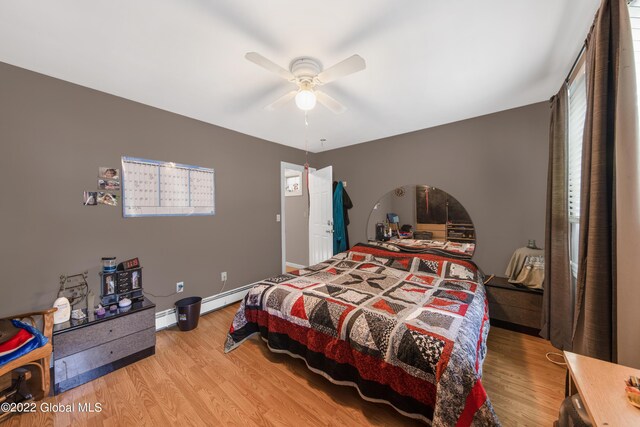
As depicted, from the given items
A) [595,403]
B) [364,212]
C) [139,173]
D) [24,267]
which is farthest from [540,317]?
[24,267]

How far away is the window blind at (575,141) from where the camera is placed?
181 centimetres

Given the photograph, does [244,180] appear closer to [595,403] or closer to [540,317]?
[595,403]

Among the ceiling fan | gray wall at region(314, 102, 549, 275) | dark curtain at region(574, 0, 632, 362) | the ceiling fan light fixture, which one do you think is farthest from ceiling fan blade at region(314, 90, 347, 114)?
gray wall at region(314, 102, 549, 275)

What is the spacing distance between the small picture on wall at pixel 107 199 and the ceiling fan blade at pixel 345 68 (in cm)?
222

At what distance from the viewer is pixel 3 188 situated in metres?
1.77

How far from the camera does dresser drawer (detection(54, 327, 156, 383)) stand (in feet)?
5.60

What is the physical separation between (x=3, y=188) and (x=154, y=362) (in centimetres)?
177

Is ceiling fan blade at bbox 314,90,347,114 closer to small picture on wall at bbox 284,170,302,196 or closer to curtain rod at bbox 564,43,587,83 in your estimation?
curtain rod at bbox 564,43,587,83

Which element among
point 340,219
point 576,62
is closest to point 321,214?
point 340,219

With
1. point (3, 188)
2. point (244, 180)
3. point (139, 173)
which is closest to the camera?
point (3, 188)

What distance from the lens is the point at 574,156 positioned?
1.96m

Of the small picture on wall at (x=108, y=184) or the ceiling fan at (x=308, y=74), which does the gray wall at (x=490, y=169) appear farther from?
the small picture on wall at (x=108, y=184)

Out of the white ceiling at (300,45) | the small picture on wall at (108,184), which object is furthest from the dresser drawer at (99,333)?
the white ceiling at (300,45)

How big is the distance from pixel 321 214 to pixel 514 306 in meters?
2.79
